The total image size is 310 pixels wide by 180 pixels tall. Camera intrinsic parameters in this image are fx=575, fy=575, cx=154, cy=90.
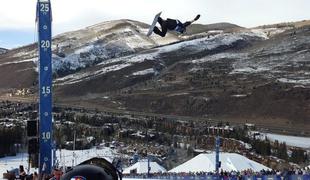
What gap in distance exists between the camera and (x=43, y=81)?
27172 mm

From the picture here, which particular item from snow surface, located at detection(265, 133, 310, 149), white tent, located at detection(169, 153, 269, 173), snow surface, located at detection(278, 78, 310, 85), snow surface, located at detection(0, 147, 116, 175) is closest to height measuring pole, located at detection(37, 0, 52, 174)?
white tent, located at detection(169, 153, 269, 173)

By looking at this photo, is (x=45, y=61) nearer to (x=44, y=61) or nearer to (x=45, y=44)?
(x=44, y=61)

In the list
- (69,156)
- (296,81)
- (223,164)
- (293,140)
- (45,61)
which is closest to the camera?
(45,61)

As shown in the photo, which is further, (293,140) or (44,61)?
(293,140)

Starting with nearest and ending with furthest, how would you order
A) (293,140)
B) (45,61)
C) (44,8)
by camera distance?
1. (44,8)
2. (45,61)
3. (293,140)

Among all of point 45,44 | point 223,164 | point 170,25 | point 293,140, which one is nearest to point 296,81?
point 293,140

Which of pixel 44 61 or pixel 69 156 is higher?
pixel 44 61

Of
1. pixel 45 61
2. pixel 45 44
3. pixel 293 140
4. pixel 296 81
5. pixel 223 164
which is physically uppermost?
pixel 45 44

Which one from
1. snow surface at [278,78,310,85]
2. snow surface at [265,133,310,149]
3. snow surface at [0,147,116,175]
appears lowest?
snow surface at [0,147,116,175]

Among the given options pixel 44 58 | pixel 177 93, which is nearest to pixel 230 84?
pixel 177 93

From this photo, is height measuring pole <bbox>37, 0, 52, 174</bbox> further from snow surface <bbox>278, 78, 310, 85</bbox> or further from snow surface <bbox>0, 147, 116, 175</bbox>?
snow surface <bbox>278, 78, 310, 85</bbox>

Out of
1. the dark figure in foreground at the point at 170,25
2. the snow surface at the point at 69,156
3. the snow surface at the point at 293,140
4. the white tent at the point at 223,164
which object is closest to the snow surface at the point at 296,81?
the snow surface at the point at 293,140

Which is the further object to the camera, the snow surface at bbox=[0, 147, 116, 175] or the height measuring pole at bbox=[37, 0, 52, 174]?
the snow surface at bbox=[0, 147, 116, 175]

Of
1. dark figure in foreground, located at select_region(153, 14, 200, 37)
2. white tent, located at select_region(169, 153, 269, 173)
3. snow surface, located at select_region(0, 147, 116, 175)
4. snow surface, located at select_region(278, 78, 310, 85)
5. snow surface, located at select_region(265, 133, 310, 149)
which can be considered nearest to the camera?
dark figure in foreground, located at select_region(153, 14, 200, 37)
